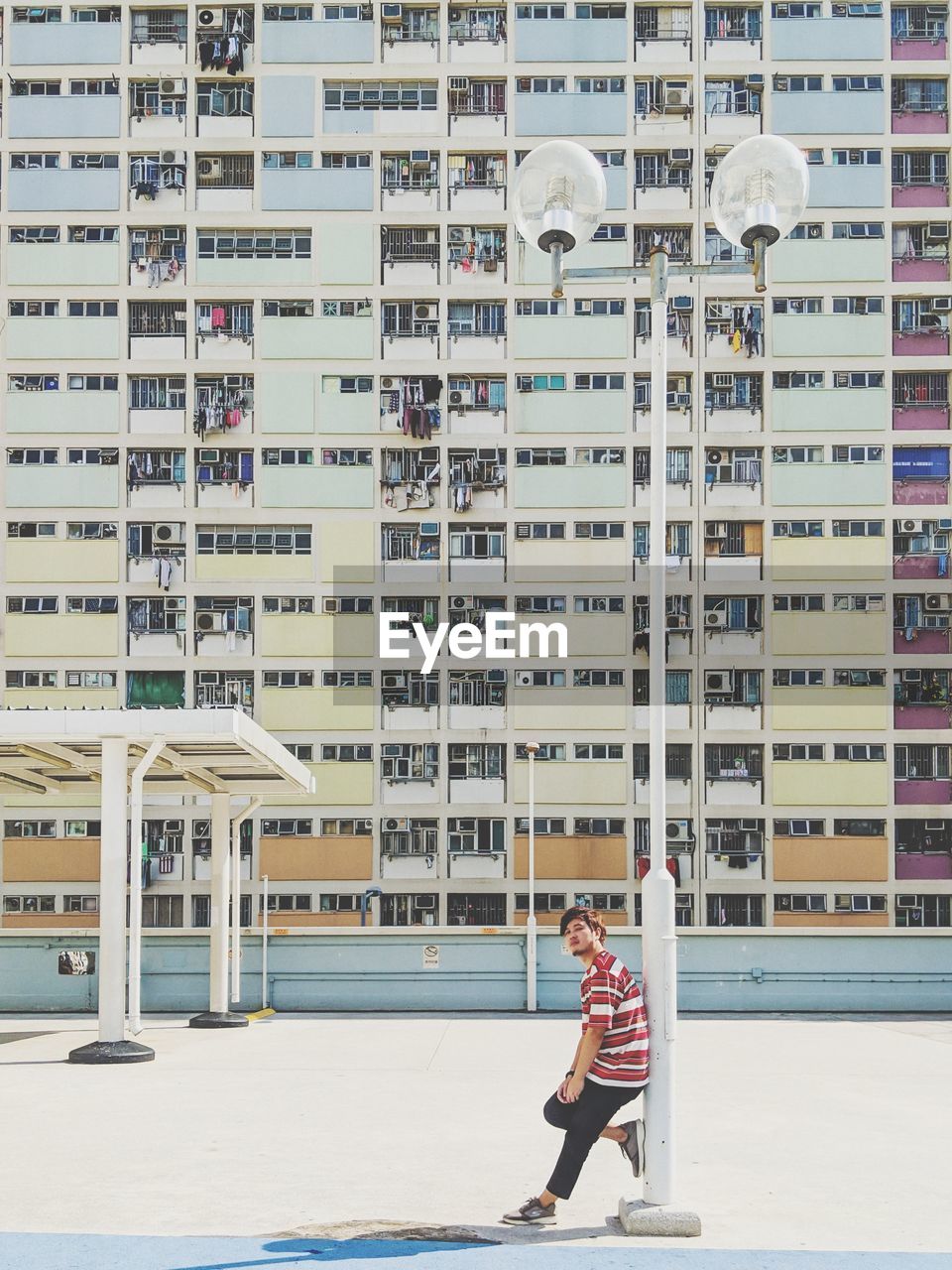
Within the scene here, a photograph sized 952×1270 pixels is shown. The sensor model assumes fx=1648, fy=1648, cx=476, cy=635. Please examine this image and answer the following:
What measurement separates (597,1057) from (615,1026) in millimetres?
174

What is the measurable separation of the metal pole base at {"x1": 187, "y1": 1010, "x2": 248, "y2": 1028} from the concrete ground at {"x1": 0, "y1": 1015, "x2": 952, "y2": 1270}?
3.44 metres

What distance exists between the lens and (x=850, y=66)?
4016 centimetres

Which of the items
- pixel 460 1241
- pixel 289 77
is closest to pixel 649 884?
pixel 460 1241

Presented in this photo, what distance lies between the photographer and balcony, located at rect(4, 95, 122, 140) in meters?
40.1

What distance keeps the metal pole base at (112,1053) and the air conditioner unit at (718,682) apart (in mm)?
22720

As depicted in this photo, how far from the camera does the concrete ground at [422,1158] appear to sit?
26.1 ft

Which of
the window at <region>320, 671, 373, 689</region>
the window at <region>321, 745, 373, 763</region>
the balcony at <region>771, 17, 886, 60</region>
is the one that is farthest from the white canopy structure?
the balcony at <region>771, 17, 886, 60</region>

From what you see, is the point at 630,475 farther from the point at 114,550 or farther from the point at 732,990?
the point at 732,990

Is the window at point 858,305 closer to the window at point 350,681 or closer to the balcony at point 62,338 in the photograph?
the window at point 350,681

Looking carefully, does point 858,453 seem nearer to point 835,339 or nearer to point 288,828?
point 835,339

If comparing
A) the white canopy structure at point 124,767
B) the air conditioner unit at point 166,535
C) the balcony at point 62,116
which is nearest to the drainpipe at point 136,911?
the white canopy structure at point 124,767

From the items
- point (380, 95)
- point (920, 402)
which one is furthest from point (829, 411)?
point (380, 95)

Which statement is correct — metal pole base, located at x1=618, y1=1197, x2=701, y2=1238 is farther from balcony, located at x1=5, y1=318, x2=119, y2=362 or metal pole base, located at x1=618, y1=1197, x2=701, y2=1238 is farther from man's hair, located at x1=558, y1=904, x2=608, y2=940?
balcony, located at x1=5, y1=318, x2=119, y2=362

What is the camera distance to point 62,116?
4012 cm
